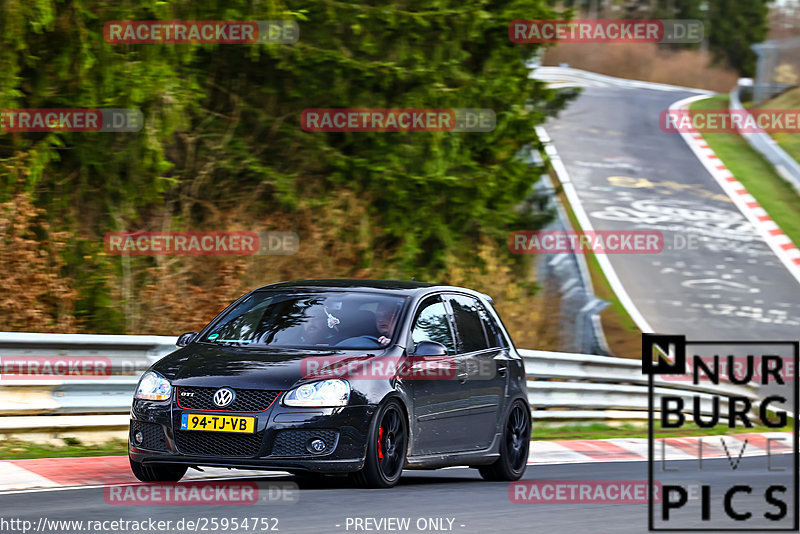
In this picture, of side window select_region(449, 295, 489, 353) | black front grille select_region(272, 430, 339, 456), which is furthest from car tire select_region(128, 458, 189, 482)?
side window select_region(449, 295, 489, 353)

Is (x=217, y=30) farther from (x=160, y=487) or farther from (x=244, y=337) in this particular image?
(x=160, y=487)

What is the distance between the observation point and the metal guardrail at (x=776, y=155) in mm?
37700

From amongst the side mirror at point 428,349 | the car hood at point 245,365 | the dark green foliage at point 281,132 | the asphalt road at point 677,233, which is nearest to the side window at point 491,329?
the side mirror at point 428,349

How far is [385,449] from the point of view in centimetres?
938

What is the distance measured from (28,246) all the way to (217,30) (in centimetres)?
404

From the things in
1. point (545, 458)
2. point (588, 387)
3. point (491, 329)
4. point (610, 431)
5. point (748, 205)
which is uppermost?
point (748, 205)

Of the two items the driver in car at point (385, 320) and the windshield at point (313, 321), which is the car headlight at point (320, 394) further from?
the driver in car at point (385, 320)

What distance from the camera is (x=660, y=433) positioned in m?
18.2

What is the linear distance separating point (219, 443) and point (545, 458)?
5.89 m

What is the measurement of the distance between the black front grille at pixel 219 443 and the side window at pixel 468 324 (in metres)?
2.45

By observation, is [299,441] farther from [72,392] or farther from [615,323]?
[615,323]

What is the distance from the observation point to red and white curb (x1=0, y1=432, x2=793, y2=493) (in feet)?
31.6

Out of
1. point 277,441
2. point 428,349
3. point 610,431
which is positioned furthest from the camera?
point 610,431

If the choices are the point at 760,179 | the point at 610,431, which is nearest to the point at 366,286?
the point at 610,431
